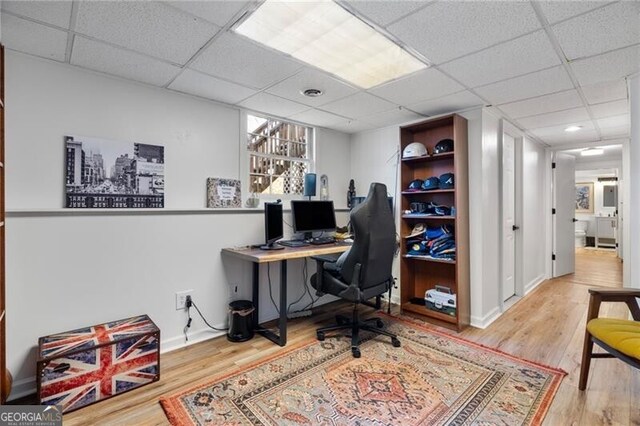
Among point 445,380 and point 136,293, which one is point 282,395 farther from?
point 136,293

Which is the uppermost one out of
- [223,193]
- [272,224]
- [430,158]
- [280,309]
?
[430,158]

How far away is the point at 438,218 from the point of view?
123 inches

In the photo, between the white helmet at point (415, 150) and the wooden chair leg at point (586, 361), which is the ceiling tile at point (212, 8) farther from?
the wooden chair leg at point (586, 361)

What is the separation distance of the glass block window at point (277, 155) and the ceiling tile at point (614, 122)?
331cm

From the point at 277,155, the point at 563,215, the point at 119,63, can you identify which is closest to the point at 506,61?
the point at 277,155

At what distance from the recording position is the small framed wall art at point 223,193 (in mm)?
2797

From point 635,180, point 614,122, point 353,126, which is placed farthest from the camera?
point 353,126

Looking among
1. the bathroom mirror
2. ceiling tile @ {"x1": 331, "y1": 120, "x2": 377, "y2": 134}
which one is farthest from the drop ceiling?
the bathroom mirror

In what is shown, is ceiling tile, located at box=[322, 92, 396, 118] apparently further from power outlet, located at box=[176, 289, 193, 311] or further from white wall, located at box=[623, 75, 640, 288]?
power outlet, located at box=[176, 289, 193, 311]

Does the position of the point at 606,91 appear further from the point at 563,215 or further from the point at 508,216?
the point at 563,215

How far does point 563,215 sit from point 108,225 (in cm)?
624

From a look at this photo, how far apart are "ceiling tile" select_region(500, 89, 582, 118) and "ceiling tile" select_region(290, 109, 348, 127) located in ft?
5.46

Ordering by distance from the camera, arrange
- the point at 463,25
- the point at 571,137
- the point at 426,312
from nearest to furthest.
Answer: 1. the point at 463,25
2. the point at 426,312
3. the point at 571,137

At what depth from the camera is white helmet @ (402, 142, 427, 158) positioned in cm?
323
